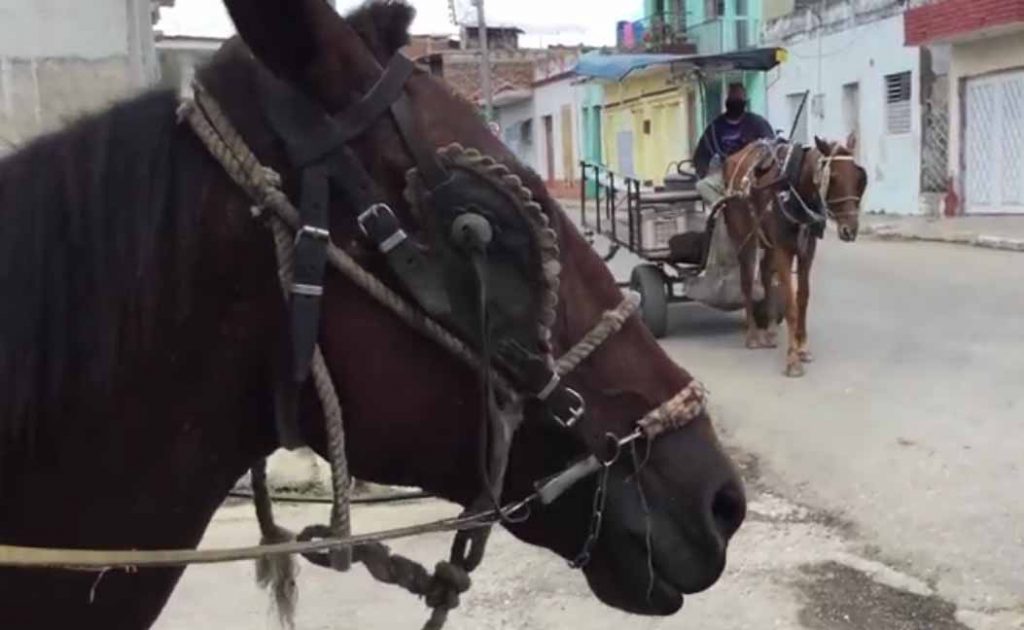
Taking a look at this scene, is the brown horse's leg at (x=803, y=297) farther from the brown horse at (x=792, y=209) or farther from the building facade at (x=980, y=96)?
the building facade at (x=980, y=96)

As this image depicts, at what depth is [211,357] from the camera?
1.54m

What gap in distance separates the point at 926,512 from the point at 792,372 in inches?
130

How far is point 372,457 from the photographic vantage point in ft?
5.21

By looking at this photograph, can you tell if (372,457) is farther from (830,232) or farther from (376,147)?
(830,232)

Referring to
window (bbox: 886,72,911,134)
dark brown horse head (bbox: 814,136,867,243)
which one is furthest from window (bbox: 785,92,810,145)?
dark brown horse head (bbox: 814,136,867,243)

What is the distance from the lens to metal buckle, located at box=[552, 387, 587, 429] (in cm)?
162

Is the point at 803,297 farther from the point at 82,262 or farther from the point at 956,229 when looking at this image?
the point at 956,229

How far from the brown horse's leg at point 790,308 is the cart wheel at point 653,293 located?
1.30m

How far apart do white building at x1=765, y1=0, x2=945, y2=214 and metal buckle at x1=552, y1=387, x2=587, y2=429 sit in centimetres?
2182

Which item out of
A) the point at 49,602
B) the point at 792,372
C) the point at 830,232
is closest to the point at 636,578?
A: the point at 49,602

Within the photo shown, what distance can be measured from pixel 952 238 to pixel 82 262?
18150mm

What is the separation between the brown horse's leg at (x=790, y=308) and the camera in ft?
29.0

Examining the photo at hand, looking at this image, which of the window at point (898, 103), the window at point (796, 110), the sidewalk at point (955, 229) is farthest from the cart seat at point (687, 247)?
the window at point (796, 110)

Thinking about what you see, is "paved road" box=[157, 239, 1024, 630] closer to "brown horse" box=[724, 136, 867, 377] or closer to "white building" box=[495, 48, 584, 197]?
"brown horse" box=[724, 136, 867, 377]
